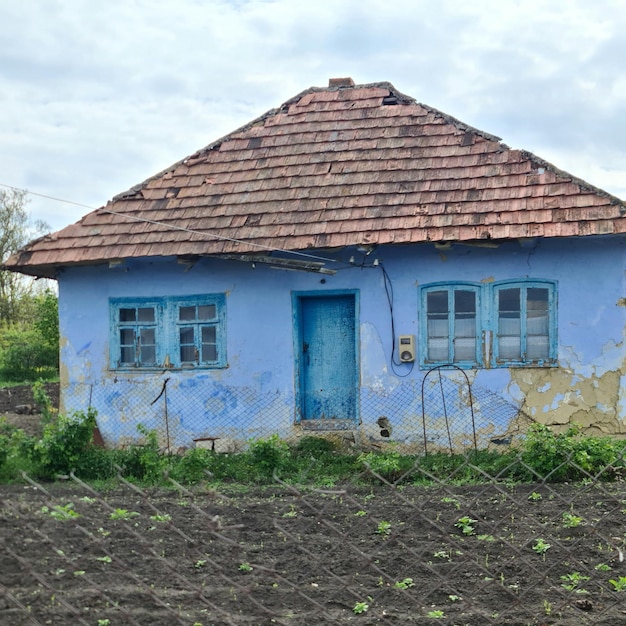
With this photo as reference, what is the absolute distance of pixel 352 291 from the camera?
1149 cm

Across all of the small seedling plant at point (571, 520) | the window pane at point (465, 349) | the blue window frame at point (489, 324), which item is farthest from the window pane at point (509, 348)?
the small seedling plant at point (571, 520)

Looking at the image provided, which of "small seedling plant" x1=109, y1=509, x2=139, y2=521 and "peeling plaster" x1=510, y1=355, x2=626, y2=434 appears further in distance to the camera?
"peeling plaster" x1=510, y1=355, x2=626, y2=434

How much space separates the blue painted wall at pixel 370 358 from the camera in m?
10.8

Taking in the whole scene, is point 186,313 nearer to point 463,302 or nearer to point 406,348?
point 406,348

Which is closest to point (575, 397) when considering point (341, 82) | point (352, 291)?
point (352, 291)

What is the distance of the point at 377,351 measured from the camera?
11375mm

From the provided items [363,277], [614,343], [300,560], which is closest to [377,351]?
[363,277]

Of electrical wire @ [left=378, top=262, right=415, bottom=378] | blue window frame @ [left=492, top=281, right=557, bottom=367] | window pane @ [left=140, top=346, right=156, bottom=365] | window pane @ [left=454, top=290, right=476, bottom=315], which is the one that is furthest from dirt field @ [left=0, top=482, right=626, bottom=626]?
window pane @ [left=140, top=346, right=156, bottom=365]

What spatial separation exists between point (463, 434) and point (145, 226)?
5.59 m

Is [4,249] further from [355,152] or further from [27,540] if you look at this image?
[27,540]

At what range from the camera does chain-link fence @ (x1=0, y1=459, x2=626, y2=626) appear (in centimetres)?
439

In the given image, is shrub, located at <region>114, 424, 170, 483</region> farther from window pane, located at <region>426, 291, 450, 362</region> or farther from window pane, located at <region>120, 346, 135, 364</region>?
window pane, located at <region>426, 291, 450, 362</region>

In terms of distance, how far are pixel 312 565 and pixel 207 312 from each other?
696cm

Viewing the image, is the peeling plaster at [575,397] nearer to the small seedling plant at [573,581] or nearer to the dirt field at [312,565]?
the dirt field at [312,565]
